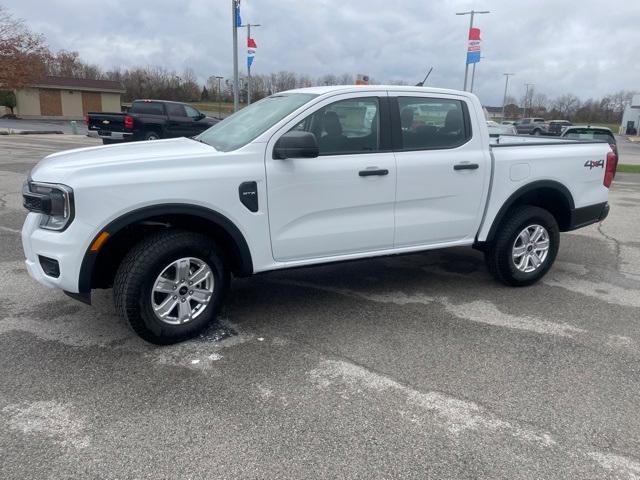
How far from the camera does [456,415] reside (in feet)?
10.2

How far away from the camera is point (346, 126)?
432cm

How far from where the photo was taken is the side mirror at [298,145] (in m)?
3.80

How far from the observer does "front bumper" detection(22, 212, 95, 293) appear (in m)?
3.45

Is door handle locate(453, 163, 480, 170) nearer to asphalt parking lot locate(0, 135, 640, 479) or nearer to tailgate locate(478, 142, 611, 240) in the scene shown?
tailgate locate(478, 142, 611, 240)

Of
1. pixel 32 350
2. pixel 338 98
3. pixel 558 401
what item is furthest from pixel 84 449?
pixel 338 98

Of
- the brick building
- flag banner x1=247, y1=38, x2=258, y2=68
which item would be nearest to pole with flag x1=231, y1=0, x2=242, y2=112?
flag banner x1=247, y1=38, x2=258, y2=68

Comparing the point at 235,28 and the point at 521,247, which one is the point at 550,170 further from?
the point at 235,28

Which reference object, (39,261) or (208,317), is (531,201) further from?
(39,261)

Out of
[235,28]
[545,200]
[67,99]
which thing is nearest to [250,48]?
[235,28]

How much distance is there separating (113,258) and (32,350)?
33.4 inches

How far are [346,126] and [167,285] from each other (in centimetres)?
186

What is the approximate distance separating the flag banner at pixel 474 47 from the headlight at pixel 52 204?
69.0 ft

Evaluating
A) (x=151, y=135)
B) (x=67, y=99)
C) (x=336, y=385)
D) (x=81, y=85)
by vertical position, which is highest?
(x=81, y=85)

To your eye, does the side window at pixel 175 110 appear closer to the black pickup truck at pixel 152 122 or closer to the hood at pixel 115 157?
the black pickup truck at pixel 152 122
